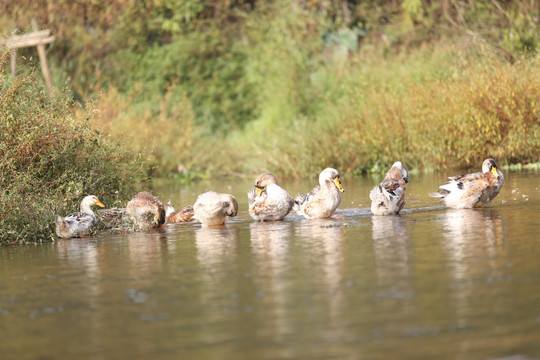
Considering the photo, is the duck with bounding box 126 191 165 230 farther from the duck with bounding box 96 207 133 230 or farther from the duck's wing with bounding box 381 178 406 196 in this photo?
the duck's wing with bounding box 381 178 406 196

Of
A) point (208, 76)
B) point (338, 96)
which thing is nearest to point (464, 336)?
point (338, 96)

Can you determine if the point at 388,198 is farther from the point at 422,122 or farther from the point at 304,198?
the point at 422,122

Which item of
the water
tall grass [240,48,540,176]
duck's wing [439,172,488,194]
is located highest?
tall grass [240,48,540,176]

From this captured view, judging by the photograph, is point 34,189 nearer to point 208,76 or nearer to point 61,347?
point 61,347

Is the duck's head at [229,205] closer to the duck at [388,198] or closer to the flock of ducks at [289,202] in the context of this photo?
the flock of ducks at [289,202]

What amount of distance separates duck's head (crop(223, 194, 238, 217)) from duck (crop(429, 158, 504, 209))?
281cm

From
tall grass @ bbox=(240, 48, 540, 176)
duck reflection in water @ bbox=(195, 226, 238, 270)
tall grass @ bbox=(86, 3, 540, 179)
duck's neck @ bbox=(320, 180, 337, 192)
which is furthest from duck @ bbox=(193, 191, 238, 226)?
tall grass @ bbox=(240, 48, 540, 176)

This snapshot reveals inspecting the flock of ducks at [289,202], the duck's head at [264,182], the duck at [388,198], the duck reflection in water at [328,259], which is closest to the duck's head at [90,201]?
the flock of ducks at [289,202]

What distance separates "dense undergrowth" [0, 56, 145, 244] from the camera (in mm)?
12430

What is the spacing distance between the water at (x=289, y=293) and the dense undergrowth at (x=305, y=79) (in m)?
5.90

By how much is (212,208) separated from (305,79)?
16.9 meters

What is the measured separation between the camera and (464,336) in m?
5.82

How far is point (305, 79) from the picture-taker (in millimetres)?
29328

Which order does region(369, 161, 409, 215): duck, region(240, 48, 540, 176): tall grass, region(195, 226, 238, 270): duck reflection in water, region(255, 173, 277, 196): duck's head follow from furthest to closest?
region(240, 48, 540, 176): tall grass, region(255, 173, 277, 196): duck's head, region(369, 161, 409, 215): duck, region(195, 226, 238, 270): duck reflection in water
